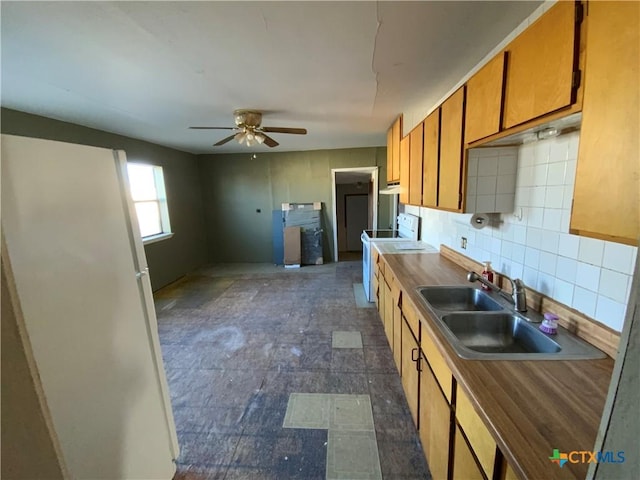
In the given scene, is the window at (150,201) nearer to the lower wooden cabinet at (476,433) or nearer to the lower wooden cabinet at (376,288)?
the lower wooden cabinet at (376,288)

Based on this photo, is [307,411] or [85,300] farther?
[307,411]

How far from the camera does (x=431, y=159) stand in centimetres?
213

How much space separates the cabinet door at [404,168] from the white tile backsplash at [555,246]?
115 cm

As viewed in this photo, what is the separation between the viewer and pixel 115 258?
Result: 1169 millimetres

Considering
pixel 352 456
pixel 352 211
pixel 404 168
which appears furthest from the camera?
pixel 352 211

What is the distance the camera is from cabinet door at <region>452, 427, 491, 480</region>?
0.93 metres

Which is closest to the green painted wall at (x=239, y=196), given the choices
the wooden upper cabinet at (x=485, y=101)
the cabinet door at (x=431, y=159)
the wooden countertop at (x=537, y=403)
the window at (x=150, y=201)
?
the window at (x=150, y=201)

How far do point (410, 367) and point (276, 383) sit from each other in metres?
1.12

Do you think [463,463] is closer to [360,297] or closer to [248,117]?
[360,297]

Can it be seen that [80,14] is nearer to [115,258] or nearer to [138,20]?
[138,20]

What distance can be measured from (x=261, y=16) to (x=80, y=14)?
2.73 ft

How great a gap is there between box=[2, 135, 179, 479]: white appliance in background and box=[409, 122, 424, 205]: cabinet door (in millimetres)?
2188

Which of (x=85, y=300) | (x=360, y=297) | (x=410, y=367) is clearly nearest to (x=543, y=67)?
(x=410, y=367)

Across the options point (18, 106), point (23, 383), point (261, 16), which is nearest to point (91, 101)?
point (18, 106)
